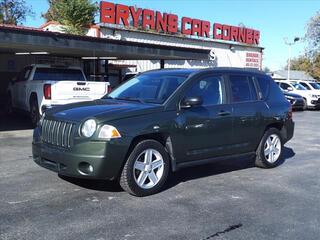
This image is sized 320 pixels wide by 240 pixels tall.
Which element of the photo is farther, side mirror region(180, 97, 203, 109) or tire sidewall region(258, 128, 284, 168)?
tire sidewall region(258, 128, 284, 168)

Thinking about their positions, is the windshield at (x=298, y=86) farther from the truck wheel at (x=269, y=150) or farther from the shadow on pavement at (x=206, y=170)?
the truck wheel at (x=269, y=150)

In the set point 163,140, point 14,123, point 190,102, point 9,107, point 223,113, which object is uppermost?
point 190,102

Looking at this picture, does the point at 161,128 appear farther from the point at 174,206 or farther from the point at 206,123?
the point at 174,206

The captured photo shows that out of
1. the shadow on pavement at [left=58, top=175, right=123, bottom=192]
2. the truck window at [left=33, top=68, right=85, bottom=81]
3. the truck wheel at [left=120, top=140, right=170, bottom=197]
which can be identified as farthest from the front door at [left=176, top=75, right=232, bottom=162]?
the truck window at [left=33, top=68, right=85, bottom=81]

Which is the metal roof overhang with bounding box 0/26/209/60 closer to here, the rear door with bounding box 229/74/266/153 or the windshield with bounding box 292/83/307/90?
the rear door with bounding box 229/74/266/153

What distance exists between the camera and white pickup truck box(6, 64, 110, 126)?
12.8 meters

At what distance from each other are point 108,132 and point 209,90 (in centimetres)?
213

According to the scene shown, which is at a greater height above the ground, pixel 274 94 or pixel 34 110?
pixel 274 94

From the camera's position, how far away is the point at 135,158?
6145mm

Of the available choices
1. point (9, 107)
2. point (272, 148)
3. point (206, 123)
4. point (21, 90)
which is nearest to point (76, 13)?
point (9, 107)

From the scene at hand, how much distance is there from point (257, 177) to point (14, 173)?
4.00m

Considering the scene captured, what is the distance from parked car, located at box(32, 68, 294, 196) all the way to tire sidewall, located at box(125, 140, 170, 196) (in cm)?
1

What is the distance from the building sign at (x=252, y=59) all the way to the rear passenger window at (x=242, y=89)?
3028cm

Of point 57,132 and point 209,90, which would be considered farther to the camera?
point 209,90
